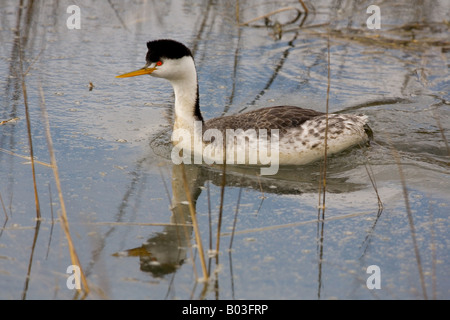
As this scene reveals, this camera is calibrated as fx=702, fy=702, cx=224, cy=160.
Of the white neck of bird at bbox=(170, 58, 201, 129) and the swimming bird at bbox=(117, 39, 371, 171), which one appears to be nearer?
the swimming bird at bbox=(117, 39, 371, 171)

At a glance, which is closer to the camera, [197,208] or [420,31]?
[197,208]

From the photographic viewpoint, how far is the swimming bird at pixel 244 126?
647 cm

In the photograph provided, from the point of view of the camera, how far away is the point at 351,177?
641cm

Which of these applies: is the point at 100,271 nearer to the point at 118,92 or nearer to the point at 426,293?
the point at 426,293

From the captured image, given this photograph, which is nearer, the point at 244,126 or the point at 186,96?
the point at 244,126

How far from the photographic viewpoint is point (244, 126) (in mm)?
6547

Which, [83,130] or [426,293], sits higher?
[83,130]

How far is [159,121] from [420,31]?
4933 mm

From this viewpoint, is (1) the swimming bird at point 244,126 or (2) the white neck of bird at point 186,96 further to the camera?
(2) the white neck of bird at point 186,96

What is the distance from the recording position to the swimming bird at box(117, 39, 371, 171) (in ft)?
21.2

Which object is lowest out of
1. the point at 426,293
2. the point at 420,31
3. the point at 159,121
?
the point at 426,293

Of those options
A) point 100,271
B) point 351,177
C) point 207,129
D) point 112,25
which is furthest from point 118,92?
point 100,271

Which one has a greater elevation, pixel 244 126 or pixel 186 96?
pixel 186 96
